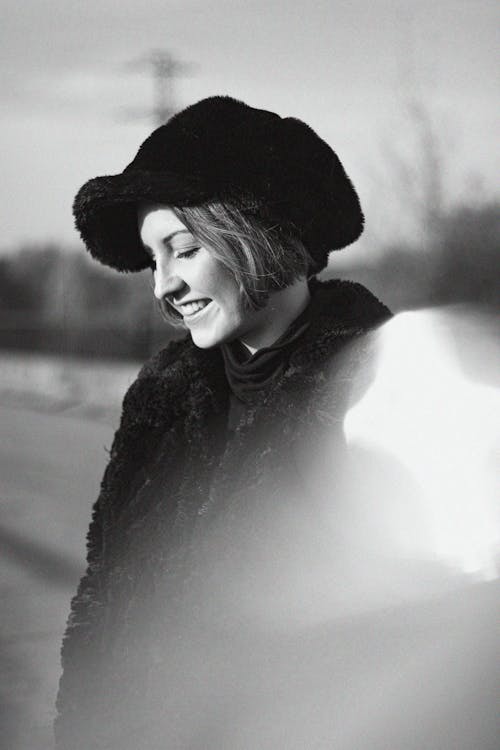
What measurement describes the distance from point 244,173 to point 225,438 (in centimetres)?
42

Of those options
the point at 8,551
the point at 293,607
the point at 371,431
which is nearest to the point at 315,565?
the point at 293,607

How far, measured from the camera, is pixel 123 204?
1.60m

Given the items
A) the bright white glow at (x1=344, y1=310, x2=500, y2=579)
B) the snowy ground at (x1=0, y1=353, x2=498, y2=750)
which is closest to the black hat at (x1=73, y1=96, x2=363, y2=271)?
the bright white glow at (x1=344, y1=310, x2=500, y2=579)

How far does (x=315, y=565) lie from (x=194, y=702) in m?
0.28

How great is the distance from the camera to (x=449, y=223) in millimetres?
15281

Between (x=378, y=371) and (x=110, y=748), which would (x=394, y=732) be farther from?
(x=110, y=748)

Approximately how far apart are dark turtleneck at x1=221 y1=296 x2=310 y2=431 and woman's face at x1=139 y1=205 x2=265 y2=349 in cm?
5

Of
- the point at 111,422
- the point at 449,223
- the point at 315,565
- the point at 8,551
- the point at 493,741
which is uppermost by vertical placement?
the point at 449,223

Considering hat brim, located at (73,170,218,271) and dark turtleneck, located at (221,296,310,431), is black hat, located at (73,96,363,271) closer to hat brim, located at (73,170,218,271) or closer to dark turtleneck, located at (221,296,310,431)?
hat brim, located at (73,170,218,271)

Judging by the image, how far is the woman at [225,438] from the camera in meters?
1.40

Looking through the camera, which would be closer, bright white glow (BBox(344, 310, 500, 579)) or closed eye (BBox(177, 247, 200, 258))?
bright white glow (BBox(344, 310, 500, 579))

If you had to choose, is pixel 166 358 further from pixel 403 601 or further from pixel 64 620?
pixel 64 620

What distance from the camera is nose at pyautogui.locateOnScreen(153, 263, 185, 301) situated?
150cm

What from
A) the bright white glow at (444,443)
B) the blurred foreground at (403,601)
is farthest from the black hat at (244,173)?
the bright white glow at (444,443)
